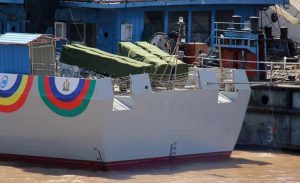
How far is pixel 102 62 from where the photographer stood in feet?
63.2

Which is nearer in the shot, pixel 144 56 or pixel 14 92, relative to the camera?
pixel 14 92

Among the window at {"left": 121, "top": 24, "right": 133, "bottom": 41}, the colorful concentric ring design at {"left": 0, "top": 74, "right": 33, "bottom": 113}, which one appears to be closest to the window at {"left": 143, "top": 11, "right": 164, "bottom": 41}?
the window at {"left": 121, "top": 24, "right": 133, "bottom": 41}

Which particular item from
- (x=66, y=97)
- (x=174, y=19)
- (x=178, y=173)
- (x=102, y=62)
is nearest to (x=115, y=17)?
(x=174, y=19)

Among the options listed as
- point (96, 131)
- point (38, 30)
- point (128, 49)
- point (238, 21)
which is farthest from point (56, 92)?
point (238, 21)

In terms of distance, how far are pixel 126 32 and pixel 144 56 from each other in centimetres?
623

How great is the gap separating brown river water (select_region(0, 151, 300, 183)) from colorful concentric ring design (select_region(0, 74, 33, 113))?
1.48 meters

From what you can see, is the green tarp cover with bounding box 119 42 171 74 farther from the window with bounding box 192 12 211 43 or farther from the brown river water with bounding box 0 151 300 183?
the window with bounding box 192 12 211 43

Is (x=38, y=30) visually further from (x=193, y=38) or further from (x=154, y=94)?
(x=154, y=94)

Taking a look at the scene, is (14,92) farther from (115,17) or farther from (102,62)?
(115,17)

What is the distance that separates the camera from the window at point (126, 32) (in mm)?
26109

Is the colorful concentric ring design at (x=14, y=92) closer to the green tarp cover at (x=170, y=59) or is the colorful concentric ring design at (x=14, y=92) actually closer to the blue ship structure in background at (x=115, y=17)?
the green tarp cover at (x=170, y=59)

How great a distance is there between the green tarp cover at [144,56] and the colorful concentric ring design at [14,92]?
11.3ft

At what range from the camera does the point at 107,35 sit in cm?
2605

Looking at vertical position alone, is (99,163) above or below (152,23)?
below
